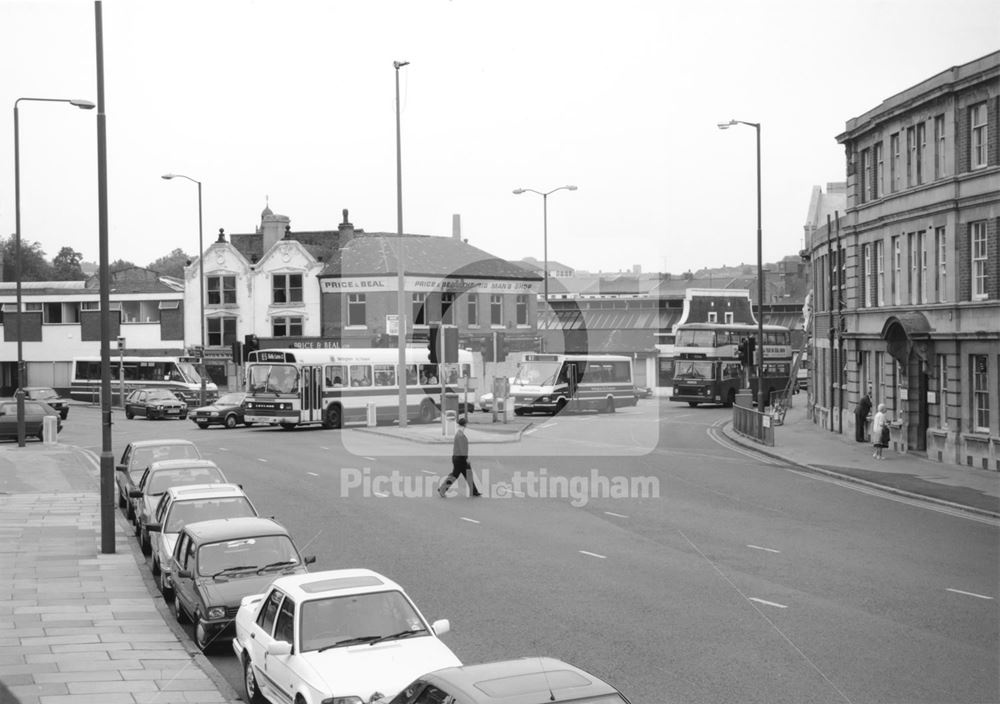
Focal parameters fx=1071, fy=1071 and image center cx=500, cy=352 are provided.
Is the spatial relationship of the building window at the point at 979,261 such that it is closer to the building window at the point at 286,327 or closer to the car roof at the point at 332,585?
the car roof at the point at 332,585

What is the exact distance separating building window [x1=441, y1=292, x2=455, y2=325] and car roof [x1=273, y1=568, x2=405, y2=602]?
193ft

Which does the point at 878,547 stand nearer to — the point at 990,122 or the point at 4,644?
the point at 4,644

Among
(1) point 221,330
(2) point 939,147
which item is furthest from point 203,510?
(1) point 221,330

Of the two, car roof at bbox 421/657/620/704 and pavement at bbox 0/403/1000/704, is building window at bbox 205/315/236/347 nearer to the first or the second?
pavement at bbox 0/403/1000/704

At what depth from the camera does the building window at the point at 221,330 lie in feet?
228

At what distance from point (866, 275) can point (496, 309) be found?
35.9 meters

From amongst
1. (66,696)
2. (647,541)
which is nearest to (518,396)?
(647,541)

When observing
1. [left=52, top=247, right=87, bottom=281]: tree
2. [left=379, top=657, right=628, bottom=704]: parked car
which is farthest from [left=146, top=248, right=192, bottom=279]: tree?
[left=379, top=657, right=628, bottom=704]: parked car

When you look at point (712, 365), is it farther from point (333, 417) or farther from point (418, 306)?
point (333, 417)

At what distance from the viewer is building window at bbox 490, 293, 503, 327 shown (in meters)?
70.6

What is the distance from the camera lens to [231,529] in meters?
13.5

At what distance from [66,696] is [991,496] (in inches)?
793

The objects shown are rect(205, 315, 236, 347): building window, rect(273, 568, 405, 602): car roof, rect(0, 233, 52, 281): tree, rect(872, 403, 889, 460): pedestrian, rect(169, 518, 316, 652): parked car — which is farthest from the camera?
rect(0, 233, 52, 281): tree

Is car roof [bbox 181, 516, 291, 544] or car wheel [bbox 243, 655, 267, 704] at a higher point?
car roof [bbox 181, 516, 291, 544]
